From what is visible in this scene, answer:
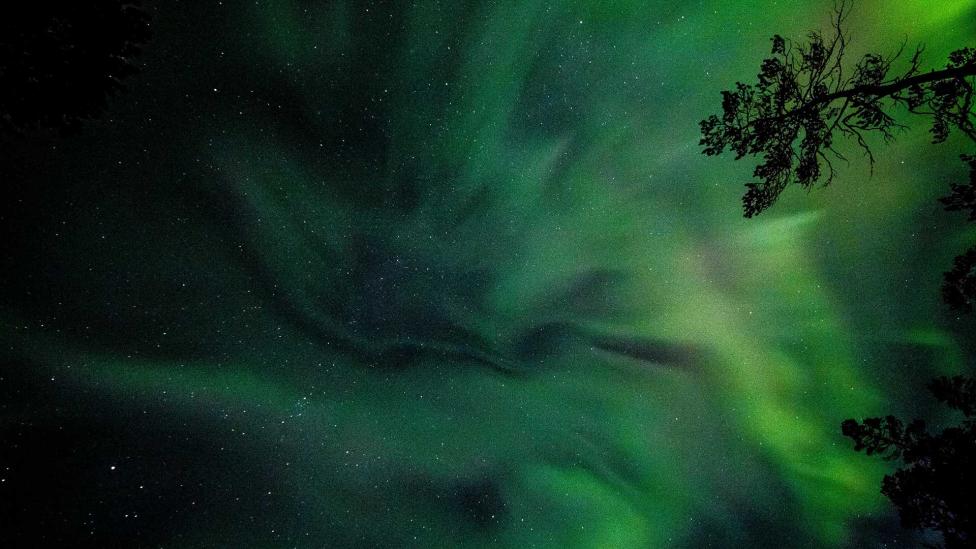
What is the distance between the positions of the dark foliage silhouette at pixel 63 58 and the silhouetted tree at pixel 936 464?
24.6 feet

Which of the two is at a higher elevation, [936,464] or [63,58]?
[936,464]

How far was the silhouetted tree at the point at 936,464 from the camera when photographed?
3.71 meters

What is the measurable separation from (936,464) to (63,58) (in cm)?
842

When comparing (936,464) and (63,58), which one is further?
(936,464)

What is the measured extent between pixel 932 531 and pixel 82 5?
886 centimetres

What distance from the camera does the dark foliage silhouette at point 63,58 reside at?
3.04 m

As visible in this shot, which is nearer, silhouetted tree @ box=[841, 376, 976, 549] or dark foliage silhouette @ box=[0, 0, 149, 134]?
dark foliage silhouette @ box=[0, 0, 149, 134]

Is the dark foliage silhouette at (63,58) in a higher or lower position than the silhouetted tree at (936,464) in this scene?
lower

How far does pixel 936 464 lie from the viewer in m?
3.88

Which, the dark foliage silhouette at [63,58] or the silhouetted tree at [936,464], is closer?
the dark foliage silhouette at [63,58]

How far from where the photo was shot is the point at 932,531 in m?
4.03

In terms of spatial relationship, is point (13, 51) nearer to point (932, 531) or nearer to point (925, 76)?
point (925, 76)

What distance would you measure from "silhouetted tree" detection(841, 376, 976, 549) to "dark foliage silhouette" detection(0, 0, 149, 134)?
751 cm

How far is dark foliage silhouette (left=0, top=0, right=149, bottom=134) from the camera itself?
3041 millimetres
